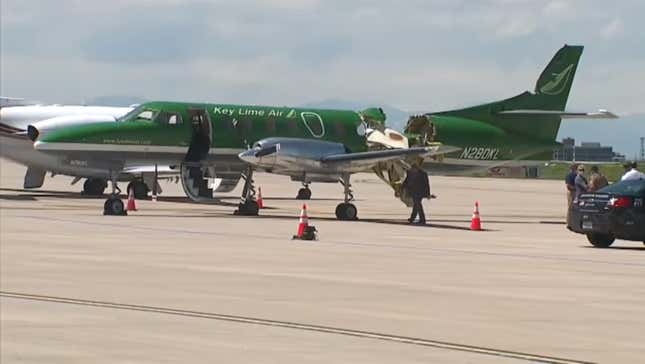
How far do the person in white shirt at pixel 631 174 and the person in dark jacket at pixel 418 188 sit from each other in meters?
4.77

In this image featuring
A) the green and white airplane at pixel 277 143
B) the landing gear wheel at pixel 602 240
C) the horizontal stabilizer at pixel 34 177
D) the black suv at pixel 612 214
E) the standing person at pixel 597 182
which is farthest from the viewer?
the horizontal stabilizer at pixel 34 177

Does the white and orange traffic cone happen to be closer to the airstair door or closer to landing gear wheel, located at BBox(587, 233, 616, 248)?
landing gear wheel, located at BBox(587, 233, 616, 248)

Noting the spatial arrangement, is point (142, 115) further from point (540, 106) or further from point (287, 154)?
point (540, 106)

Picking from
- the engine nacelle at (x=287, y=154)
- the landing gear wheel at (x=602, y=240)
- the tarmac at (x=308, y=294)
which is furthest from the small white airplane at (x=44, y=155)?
the landing gear wheel at (x=602, y=240)

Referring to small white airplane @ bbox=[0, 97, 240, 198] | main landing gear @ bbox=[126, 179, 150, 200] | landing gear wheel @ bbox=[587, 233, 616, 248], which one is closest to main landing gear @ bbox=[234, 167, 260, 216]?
small white airplane @ bbox=[0, 97, 240, 198]

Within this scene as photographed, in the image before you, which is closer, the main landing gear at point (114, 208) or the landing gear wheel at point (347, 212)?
the main landing gear at point (114, 208)

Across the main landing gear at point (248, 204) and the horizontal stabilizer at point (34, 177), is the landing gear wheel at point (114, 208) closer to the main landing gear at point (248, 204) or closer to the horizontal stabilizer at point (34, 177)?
the main landing gear at point (248, 204)

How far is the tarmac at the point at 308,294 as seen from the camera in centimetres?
1227

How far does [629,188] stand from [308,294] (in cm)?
1175

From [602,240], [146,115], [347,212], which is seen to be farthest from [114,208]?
[602,240]

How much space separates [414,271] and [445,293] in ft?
10.0

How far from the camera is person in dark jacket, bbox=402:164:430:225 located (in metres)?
33.6

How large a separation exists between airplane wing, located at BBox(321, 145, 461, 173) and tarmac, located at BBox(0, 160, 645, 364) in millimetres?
2966

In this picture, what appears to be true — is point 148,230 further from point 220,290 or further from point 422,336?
point 422,336
